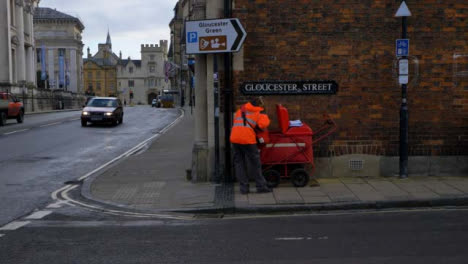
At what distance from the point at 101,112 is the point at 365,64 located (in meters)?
19.8

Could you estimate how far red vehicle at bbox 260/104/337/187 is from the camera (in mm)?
9992

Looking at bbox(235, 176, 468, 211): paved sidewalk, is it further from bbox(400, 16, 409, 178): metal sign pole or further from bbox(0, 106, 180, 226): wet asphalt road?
bbox(0, 106, 180, 226): wet asphalt road

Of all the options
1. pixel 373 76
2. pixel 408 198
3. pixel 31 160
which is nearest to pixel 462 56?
pixel 373 76

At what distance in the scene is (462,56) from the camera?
10.8 meters

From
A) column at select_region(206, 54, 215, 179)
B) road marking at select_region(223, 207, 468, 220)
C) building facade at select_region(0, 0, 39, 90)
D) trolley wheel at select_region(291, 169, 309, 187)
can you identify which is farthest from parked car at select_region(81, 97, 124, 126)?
building facade at select_region(0, 0, 39, 90)

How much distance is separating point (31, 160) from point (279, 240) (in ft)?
33.9

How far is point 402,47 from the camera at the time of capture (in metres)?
10.3

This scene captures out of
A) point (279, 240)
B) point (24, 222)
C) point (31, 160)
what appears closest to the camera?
point (279, 240)

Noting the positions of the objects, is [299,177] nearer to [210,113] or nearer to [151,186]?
[210,113]

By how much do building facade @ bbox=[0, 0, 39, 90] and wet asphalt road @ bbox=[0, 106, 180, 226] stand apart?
35.8 metres

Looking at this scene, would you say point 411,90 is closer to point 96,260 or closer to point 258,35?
point 258,35

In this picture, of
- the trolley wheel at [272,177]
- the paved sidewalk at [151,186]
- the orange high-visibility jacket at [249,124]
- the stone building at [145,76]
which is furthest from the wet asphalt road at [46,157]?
the stone building at [145,76]

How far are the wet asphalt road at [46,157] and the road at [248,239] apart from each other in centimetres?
150

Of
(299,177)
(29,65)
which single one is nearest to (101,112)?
(299,177)
